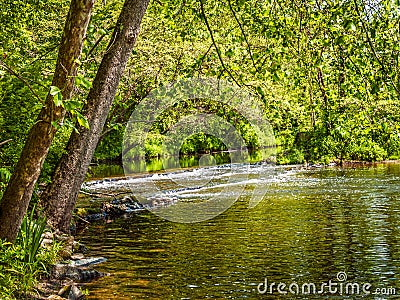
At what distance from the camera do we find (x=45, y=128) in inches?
245

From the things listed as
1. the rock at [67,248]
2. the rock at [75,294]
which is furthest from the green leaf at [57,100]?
the rock at [67,248]

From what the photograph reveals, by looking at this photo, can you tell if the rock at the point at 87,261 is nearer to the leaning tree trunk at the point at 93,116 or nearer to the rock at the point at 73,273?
the rock at the point at 73,273

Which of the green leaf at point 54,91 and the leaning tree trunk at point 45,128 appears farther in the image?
the leaning tree trunk at point 45,128

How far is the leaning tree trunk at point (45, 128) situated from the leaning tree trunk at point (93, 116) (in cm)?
296

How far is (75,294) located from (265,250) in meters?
3.88

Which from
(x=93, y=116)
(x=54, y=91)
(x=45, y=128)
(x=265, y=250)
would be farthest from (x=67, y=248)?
(x=54, y=91)

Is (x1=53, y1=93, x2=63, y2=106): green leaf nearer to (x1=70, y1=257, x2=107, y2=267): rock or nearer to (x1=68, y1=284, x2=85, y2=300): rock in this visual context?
(x1=68, y1=284, x2=85, y2=300): rock

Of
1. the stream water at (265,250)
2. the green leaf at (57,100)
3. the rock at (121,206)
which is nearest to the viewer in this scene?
the green leaf at (57,100)

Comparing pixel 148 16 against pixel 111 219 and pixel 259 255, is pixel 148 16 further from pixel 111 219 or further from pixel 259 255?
pixel 259 255

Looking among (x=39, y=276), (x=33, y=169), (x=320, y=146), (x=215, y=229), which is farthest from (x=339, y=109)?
(x=215, y=229)

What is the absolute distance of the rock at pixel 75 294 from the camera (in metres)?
7.60

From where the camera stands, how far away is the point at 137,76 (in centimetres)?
2398

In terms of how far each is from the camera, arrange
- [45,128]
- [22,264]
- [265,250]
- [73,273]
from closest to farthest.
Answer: [45,128] → [22,264] → [73,273] → [265,250]

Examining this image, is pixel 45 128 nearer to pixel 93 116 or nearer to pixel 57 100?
pixel 57 100
